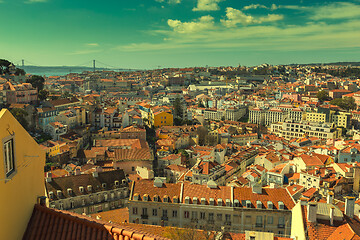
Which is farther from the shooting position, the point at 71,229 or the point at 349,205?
the point at 349,205

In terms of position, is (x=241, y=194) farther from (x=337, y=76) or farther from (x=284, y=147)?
(x=337, y=76)

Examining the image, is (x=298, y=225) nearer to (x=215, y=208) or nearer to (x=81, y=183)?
(x=215, y=208)

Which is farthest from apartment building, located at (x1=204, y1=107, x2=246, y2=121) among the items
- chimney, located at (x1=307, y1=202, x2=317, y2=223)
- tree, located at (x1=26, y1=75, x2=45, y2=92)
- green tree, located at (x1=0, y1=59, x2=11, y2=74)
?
chimney, located at (x1=307, y1=202, x2=317, y2=223)

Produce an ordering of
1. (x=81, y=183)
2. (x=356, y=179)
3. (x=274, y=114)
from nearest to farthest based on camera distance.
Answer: (x=81, y=183)
(x=356, y=179)
(x=274, y=114)

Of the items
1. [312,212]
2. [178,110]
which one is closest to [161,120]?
[178,110]

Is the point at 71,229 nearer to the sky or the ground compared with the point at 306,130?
nearer to the sky

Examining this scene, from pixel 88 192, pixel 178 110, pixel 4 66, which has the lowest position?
pixel 88 192
